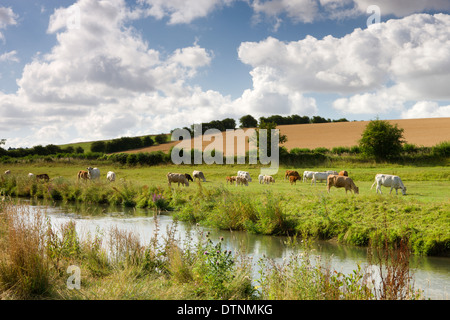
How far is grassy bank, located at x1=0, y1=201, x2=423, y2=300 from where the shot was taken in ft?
19.6

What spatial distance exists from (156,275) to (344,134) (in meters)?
63.1

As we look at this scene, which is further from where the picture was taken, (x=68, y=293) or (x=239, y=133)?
(x=239, y=133)

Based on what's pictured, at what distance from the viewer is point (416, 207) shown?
14.1 m

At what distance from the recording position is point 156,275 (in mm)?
7840

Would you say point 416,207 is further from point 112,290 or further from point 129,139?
point 129,139

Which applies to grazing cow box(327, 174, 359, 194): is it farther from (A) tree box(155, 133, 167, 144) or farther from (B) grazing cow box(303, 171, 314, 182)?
(A) tree box(155, 133, 167, 144)

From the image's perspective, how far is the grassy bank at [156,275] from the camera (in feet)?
19.6

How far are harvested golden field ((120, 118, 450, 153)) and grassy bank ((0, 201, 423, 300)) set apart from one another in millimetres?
46891

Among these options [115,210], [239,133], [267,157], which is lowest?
[115,210]

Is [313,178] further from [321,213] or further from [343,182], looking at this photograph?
[321,213]

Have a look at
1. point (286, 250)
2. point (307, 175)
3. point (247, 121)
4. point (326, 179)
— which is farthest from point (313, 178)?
point (247, 121)

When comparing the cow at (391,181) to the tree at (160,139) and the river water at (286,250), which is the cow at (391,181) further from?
the tree at (160,139)
